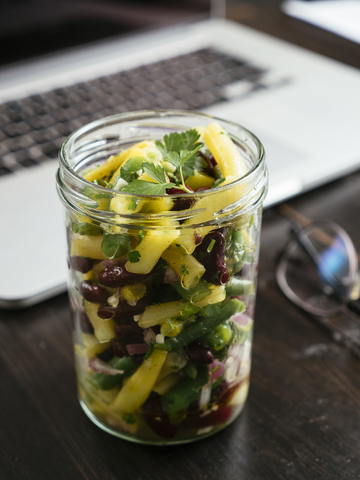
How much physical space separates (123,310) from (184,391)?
10 centimetres

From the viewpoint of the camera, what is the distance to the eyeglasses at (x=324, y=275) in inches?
26.7

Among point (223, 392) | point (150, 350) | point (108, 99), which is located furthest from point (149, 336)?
point (108, 99)

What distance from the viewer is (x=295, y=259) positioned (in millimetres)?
778

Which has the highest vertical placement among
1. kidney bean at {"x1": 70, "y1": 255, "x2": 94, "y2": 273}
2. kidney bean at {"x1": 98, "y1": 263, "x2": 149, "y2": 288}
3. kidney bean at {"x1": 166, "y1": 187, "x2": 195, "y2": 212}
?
kidney bean at {"x1": 166, "y1": 187, "x2": 195, "y2": 212}

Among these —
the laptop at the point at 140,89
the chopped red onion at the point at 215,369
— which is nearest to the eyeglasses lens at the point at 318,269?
the laptop at the point at 140,89

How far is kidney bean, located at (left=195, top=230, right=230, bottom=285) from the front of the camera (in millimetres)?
435

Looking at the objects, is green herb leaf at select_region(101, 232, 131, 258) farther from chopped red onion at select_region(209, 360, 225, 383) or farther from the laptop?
the laptop

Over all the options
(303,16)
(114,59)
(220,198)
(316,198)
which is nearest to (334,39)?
(303,16)

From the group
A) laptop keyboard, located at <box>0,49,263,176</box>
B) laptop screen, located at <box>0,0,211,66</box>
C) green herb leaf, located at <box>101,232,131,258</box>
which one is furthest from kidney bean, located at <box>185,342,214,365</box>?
laptop screen, located at <box>0,0,211,66</box>

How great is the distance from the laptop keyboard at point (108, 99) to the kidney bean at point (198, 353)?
60 cm

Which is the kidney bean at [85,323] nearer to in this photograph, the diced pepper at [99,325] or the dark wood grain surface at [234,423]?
the diced pepper at [99,325]

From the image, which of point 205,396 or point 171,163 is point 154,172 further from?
point 205,396

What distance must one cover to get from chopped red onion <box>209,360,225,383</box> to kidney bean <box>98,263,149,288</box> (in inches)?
4.5

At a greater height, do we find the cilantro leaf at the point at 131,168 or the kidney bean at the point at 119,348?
the cilantro leaf at the point at 131,168
